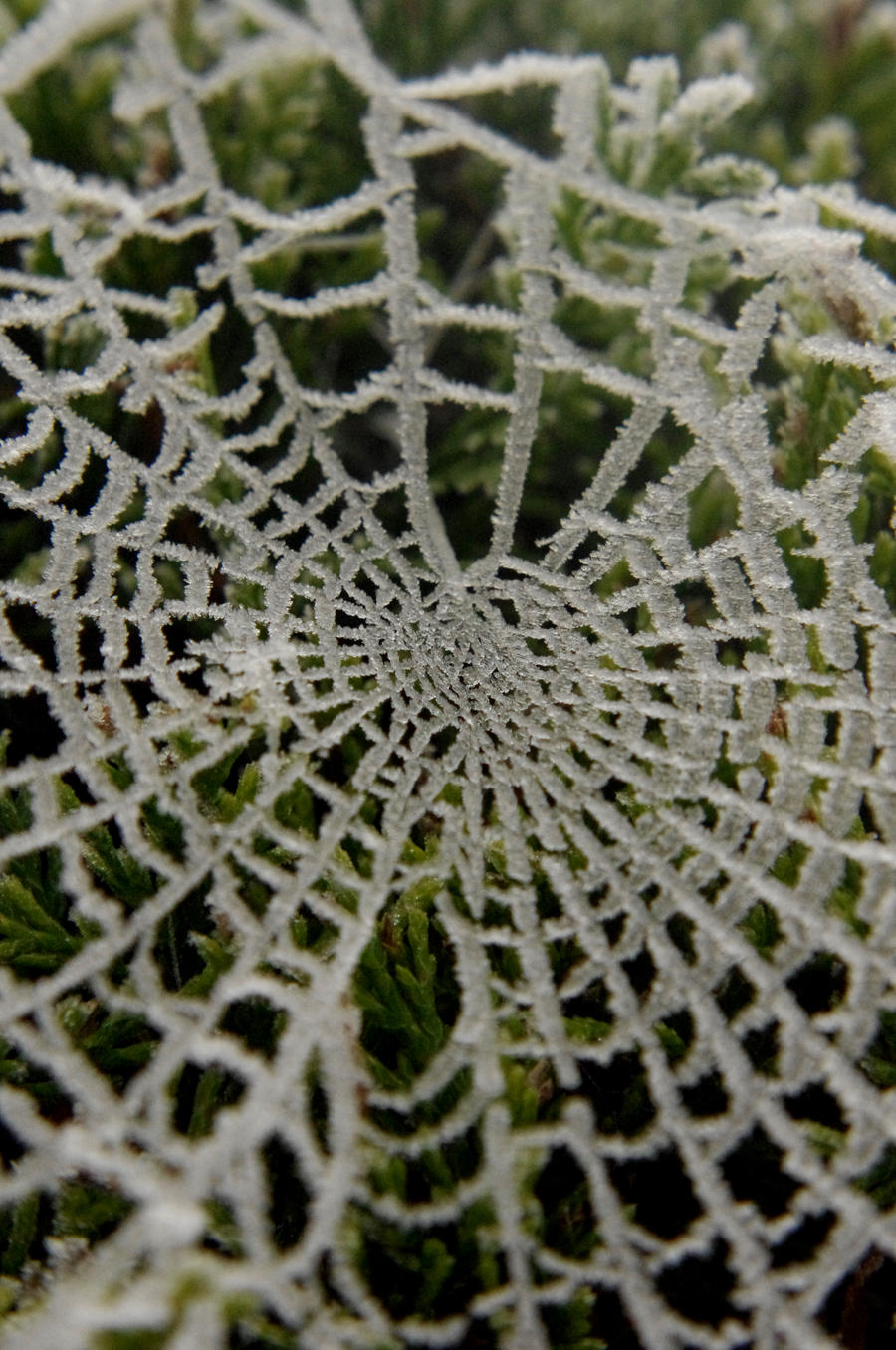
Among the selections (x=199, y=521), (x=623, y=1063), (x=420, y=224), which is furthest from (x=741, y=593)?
(x=420, y=224)

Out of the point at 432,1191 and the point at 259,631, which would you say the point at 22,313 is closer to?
the point at 259,631

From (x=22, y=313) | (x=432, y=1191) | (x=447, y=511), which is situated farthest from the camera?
(x=447, y=511)

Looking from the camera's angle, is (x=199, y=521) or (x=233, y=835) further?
(x=199, y=521)

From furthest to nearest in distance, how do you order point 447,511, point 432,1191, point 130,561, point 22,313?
point 447,511 → point 130,561 → point 22,313 → point 432,1191

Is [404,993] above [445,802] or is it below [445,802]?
below

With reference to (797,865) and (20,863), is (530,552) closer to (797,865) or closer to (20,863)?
(797,865)

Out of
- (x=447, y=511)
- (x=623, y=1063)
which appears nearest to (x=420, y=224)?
(x=447, y=511)

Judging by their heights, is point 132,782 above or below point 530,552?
below

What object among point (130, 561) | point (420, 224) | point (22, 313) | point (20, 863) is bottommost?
point (20, 863)
